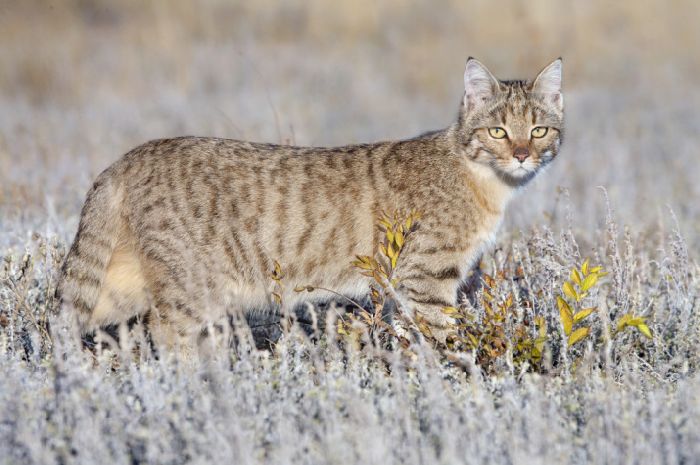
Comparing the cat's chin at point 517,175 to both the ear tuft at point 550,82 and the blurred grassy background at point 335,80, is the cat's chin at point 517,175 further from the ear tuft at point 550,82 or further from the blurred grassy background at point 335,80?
the blurred grassy background at point 335,80

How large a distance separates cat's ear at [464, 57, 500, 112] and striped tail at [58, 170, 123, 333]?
2.03m

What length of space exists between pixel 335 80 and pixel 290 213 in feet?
29.2

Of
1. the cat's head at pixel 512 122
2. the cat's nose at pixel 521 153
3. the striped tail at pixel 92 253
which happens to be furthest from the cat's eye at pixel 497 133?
the striped tail at pixel 92 253

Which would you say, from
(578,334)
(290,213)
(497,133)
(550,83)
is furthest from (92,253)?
(550,83)

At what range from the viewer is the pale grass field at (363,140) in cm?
320

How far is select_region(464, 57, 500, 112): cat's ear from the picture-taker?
15.9ft

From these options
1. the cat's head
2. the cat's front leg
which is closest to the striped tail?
the cat's front leg

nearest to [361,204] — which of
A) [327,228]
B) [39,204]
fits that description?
[327,228]

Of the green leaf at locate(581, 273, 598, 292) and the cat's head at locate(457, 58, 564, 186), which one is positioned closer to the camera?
the green leaf at locate(581, 273, 598, 292)

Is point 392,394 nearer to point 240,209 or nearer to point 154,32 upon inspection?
point 240,209

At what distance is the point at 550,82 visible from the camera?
4.92 metres

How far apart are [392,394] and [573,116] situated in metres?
8.69

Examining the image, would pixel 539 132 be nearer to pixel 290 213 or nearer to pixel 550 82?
pixel 550 82

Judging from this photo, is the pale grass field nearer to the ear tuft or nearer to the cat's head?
the cat's head
